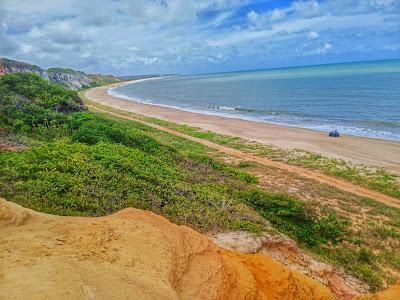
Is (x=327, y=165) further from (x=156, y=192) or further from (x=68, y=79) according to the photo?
(x=68, y=79)

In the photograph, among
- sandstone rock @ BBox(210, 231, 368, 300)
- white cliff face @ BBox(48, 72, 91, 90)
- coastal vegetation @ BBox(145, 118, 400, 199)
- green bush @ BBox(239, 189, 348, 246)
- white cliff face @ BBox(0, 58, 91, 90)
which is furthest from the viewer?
white cliff face @ BBox(48, 72, 91, 90)

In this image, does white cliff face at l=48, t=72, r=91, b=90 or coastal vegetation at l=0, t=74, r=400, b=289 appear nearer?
coastal vegetation at l=0, t=74, r=400, b=289

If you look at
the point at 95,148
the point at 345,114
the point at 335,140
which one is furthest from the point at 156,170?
the point at 345,114

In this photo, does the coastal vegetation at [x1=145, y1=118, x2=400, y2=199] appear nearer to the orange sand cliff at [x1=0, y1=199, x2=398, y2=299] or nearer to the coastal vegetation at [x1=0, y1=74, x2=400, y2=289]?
the coastal vegetation at [x1=0, y1=74, x2=400, y2=289]

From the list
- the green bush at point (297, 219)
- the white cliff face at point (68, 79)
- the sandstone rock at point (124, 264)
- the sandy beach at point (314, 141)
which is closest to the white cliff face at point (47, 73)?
the white cliff face at point (68, 79)

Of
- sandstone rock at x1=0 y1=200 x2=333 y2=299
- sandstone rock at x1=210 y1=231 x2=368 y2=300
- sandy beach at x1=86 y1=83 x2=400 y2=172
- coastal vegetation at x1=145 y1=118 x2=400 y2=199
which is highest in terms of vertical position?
sandstone rock at x1=0 y1=200 x2=333 y2=299

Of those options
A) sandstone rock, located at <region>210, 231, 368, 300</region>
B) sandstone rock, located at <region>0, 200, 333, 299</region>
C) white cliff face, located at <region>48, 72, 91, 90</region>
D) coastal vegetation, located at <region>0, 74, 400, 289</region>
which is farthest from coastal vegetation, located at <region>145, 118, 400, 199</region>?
white cliff face, located at <region>48, 72, 91, 90</region>

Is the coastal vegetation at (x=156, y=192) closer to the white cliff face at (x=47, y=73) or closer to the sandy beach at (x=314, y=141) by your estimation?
the sandy beach at (x=314, y=141)
